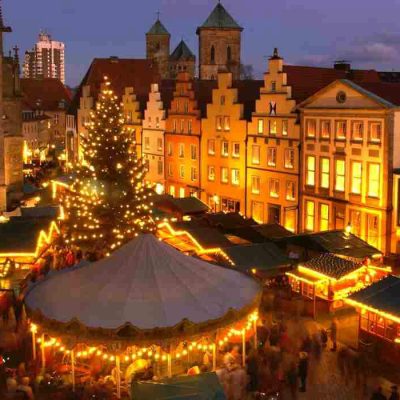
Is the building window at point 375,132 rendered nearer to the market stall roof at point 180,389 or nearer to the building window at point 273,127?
the building window at point 273,127

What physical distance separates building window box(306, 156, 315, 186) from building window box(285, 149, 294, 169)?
133 cm

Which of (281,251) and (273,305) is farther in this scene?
(281,251)

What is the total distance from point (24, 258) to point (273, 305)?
30.7ft

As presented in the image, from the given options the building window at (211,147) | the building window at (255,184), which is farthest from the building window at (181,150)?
the building window at (255,184)

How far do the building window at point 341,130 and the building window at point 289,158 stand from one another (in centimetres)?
379

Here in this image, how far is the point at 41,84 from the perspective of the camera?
91688 millimetres

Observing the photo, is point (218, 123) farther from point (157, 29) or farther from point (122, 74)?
point (157, 29)

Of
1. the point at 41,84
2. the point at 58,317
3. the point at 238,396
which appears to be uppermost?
the point at 41,84

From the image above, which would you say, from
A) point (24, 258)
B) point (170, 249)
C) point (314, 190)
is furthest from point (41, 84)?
point (170, 249)

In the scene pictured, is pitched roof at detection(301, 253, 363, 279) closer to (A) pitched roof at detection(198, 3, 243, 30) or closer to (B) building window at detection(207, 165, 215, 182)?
(B) building window at detection(207, 165, 215, 182)

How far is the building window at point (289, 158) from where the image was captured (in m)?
37.8

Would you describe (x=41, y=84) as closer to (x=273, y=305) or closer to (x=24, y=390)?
(x=273, y=305)

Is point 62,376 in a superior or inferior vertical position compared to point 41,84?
inferior

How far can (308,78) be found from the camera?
135ft
